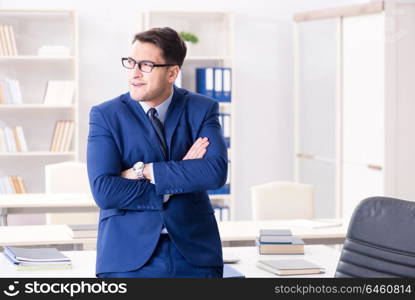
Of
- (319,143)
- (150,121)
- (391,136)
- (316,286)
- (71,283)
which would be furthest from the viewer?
(319,143)

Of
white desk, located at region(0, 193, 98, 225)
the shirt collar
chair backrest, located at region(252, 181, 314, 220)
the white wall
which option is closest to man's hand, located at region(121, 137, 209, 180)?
the shirt collar

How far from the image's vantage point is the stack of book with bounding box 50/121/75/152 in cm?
665

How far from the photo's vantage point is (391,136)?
5.94 metres

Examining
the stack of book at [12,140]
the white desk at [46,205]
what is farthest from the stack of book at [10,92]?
the white desk at [46,205]

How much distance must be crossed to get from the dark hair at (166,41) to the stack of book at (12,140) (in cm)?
430

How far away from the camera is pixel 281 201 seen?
15.8ft

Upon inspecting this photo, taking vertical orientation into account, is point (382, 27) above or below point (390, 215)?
above

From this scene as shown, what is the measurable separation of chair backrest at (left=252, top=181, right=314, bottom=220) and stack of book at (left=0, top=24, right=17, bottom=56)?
273 cm

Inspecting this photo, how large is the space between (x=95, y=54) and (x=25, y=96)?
0.71 metres

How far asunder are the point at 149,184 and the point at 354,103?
4103 mm

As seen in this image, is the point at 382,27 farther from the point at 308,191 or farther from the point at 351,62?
the point at 308,191

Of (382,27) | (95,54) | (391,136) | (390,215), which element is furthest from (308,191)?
(95,54)

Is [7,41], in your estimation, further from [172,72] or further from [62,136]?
[172,72]

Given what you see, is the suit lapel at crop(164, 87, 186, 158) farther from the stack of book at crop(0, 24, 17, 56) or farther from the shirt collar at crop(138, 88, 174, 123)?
the stack of book at crop(0, 24, 17, 56)
